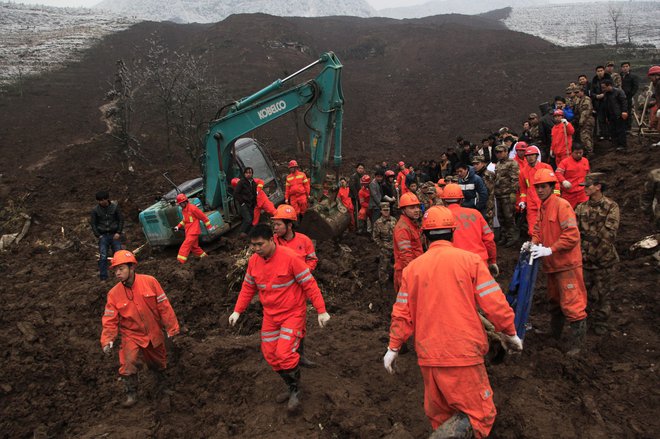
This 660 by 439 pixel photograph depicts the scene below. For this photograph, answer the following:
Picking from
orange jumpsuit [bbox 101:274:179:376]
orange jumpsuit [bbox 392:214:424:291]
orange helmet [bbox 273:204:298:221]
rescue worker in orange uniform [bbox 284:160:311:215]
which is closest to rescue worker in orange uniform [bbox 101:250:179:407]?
orange jumpsuit [bbox 101:274:179:376]

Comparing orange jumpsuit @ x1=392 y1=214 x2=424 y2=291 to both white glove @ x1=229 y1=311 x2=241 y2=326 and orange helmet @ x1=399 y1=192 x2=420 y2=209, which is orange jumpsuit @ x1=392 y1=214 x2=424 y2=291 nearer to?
orange helmet @ x1=399 y1=192 x2=420 y2=209

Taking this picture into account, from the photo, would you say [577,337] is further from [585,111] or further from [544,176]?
[585,111]

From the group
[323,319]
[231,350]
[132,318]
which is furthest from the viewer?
[231,350]

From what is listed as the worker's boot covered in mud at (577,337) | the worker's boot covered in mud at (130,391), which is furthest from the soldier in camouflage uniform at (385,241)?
the worker's boot covered in mud at (130,391)

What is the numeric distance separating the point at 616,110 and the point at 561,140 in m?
2.01

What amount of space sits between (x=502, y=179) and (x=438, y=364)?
580 cm

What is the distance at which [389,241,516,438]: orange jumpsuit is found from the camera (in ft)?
10.2

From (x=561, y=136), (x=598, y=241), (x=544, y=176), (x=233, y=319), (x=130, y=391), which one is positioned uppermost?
(x=544, y=176)

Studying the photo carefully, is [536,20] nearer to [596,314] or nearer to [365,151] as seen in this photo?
[365,151]

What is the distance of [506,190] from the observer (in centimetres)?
818

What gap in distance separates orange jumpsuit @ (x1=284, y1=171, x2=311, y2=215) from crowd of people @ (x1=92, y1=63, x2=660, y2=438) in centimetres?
2

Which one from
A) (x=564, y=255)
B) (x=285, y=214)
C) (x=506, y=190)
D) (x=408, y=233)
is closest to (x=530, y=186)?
(x=506, y=190)

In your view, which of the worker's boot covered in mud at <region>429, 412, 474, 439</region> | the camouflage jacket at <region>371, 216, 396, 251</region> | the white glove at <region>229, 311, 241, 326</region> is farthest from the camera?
the camouflage jacket at <region>371, 216, 396, 251</region>

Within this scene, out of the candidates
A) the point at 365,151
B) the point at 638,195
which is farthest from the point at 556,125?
the point at 365,151
